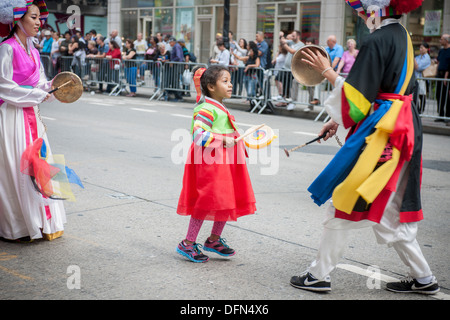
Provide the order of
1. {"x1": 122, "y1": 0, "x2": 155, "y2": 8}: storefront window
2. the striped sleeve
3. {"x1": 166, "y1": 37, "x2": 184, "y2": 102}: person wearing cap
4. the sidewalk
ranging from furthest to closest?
{"x1": 122, "y1": 0, "x2": 155, "y2": 8}: storefront window
{"x1": 166, "y1": 37, "x2": 184, "y2": 102}: person wearing cap
the sidewalk
the striped sleeve

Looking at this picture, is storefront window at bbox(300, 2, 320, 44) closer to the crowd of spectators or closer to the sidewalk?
the crowd of spectators

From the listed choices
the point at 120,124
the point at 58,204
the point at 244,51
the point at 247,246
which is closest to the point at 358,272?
the point at 247,246

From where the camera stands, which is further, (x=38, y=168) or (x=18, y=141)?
(x=18, y=141)

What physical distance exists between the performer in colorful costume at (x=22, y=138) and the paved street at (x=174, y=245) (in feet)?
0.66

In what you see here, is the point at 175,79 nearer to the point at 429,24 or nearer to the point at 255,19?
the point at 255,19

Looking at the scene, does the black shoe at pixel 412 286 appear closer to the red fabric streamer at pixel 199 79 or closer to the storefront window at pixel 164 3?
the red fabric streamer at pixel 199 79

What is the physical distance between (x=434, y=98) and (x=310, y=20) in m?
9.96

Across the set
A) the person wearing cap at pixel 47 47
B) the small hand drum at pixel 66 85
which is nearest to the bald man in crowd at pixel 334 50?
the small hand drum at pixel 66 85

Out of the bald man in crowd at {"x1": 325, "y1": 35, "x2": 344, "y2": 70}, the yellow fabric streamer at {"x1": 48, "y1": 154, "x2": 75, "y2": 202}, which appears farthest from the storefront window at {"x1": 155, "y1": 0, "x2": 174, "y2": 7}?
the yellow fabric streamer at {"x1": 48, "y1": 154, "x2": 75, "y2": 202}

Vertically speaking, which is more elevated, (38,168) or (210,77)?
(210,77)

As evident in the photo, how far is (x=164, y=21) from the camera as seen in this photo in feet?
96.9

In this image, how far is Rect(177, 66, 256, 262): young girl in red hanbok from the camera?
4117 millimetres

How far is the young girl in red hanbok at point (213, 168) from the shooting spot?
162 inches

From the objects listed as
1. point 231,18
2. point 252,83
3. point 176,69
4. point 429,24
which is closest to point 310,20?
point 231,18
